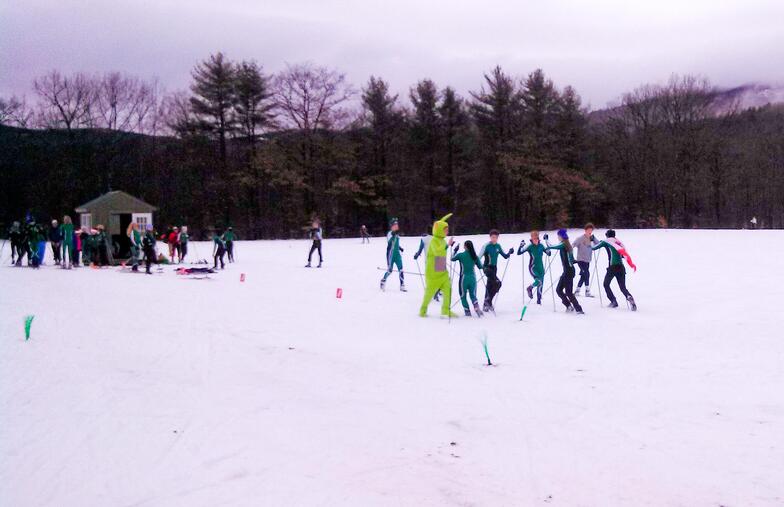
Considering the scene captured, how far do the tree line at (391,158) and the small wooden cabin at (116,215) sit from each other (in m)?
19.0

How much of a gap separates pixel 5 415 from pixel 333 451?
3.21 meters

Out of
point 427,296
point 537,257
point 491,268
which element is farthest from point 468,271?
point 537,257

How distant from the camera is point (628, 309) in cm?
1320

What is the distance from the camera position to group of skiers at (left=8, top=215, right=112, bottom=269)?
20.9 metres

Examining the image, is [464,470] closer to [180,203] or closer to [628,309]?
[628,309]

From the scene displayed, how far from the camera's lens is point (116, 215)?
23.2 meters

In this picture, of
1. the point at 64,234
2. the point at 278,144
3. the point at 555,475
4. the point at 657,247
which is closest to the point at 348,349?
the point at 555,475

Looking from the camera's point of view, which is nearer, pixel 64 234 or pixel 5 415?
pixel 5 415

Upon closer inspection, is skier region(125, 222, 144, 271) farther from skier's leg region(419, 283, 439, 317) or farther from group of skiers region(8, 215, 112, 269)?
skier's leg region(419, 283, 439, 317)

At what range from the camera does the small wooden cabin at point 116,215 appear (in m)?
22.8

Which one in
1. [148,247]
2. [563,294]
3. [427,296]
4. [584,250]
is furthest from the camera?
[148,247]

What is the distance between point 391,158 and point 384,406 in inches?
1714

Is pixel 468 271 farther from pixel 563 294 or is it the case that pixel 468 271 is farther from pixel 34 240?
pixel 34 240

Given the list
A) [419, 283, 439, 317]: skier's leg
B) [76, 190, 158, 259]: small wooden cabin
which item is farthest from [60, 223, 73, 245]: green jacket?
[419, 283, 439, 317]: skier's leg
